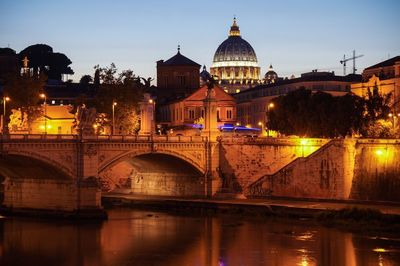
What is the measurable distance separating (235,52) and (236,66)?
241cm

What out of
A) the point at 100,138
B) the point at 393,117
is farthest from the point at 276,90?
the point at 100,138

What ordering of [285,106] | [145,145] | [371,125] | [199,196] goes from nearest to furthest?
1. [145,145]
2. [199,196]
3. [371,125]
4. [285,106]

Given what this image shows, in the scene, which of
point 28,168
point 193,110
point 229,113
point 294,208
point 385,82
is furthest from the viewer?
point 229,113

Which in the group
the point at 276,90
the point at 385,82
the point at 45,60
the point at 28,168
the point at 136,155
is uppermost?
the point at 45,60

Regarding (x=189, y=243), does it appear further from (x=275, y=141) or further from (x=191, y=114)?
(x=191, y=114)

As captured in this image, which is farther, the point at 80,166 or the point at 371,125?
the point at 371,125

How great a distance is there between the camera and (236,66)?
165500 millimetres

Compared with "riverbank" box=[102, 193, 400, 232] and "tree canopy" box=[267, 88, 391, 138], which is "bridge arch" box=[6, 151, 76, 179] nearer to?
"riverbank" box=[102, 193, 400, 232]

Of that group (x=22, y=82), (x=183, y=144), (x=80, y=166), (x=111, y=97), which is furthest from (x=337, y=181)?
(x=22, y=82)

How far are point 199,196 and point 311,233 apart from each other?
1596cm

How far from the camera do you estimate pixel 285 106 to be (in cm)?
7994

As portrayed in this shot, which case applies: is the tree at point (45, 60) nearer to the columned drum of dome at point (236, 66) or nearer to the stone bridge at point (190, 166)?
the columned drum of dome at point (236, 66)

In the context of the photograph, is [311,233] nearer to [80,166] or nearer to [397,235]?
[397,235]

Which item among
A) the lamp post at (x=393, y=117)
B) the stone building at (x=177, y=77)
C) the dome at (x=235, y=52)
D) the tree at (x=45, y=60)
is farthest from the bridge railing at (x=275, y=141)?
the dome at (x=235, y=52)
